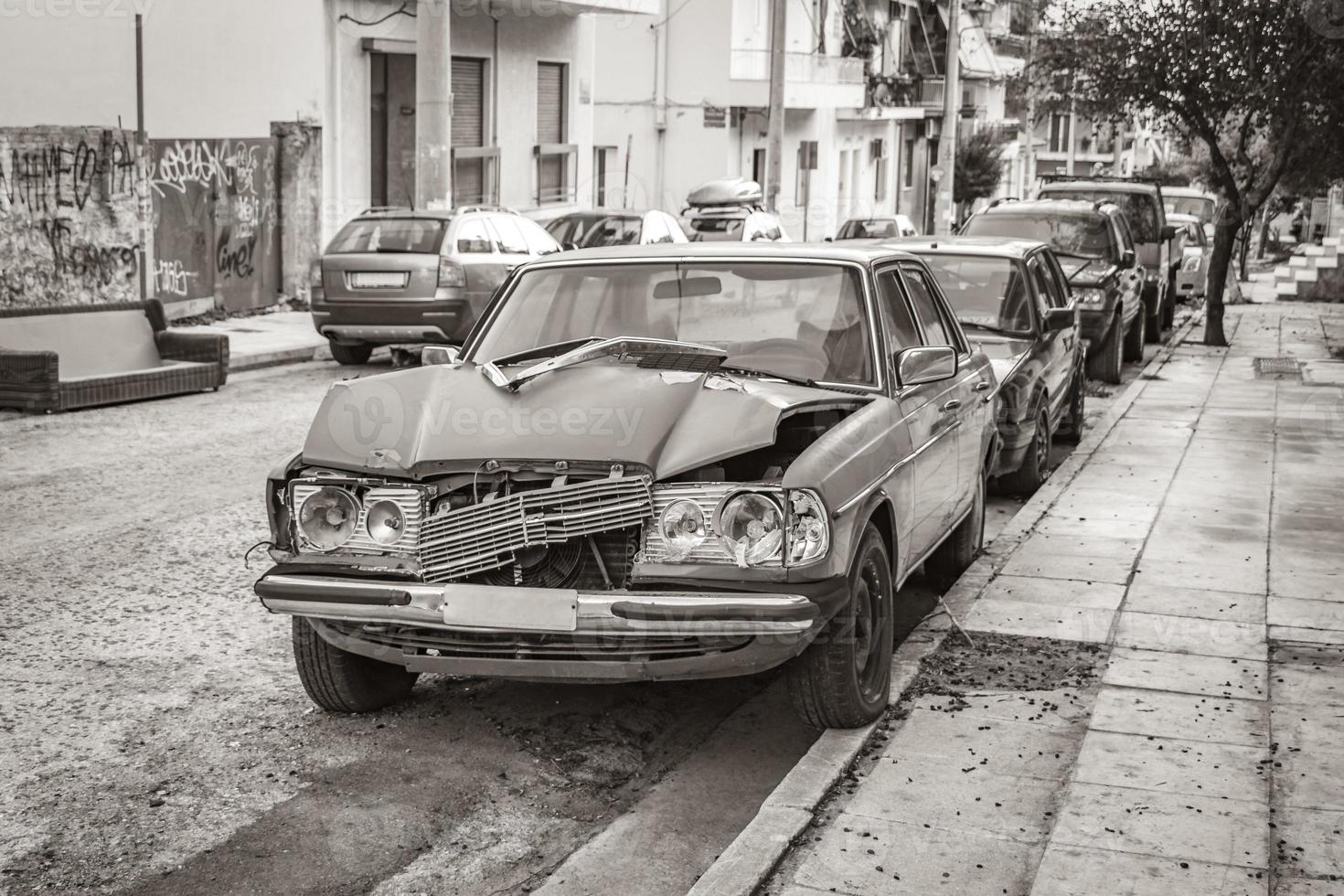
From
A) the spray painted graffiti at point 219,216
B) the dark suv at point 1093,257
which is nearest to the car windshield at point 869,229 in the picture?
the dark suv at point 1093,257

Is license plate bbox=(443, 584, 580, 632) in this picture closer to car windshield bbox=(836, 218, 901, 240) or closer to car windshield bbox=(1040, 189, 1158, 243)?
car windshield bbox=(1040, 189, 1158, 243)

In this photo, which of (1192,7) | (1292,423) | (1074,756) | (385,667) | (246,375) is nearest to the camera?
(1074,756)

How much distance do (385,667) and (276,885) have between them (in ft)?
4.90

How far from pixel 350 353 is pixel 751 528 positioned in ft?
40.6

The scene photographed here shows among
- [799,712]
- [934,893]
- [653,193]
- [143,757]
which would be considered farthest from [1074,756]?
[653,193]

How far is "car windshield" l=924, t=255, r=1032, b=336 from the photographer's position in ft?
37.4

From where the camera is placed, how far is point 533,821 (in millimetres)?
5090

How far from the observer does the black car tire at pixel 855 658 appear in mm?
5398

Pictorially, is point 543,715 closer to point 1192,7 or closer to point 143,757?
point 143,757

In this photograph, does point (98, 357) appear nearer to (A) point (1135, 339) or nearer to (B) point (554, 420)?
(B) point (554, 420)

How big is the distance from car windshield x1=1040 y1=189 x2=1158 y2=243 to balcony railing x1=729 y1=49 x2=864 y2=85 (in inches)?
603

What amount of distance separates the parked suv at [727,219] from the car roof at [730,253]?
13.2m

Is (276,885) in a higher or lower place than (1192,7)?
lower

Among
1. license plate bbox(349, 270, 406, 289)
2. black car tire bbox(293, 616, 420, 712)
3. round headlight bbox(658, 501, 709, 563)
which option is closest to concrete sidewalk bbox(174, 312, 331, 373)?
license plate bbox(349, 270, 406, 289)
